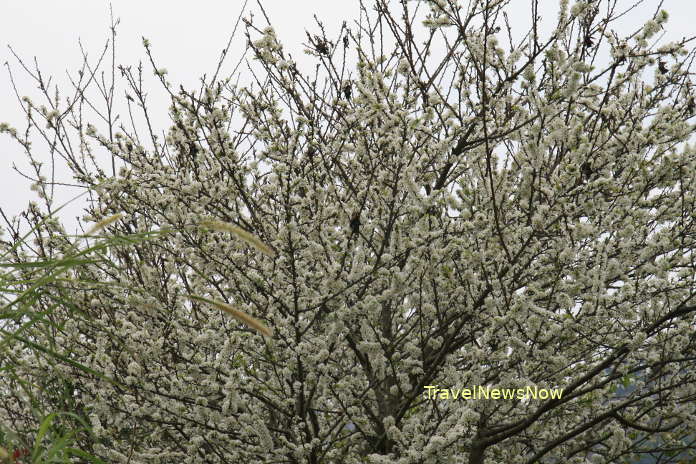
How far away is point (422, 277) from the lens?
4637 mm

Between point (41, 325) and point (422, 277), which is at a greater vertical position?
point (422, 277)

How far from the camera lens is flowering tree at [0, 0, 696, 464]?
173 inches

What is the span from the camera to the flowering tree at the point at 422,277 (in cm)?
441

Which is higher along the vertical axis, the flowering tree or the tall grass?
the flowering tree

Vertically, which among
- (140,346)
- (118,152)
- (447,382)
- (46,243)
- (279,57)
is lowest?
(140,346)

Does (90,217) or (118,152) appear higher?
(118,152)

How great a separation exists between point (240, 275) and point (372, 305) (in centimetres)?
98

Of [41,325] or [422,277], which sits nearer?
[41,325]

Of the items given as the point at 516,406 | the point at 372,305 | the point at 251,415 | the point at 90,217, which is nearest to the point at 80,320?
the point at 90,217

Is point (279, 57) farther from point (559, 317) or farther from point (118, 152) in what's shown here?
point (559, 317)

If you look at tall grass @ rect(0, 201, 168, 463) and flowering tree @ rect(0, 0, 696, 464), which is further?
flowering tree @ rect(0, 0, 696, 464)

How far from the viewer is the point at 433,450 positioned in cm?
411

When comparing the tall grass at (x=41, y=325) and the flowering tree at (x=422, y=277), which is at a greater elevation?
the flowering tree at (x=422, y=277)

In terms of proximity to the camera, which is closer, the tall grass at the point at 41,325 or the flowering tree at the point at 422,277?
the tall grass at the point at 41,325
